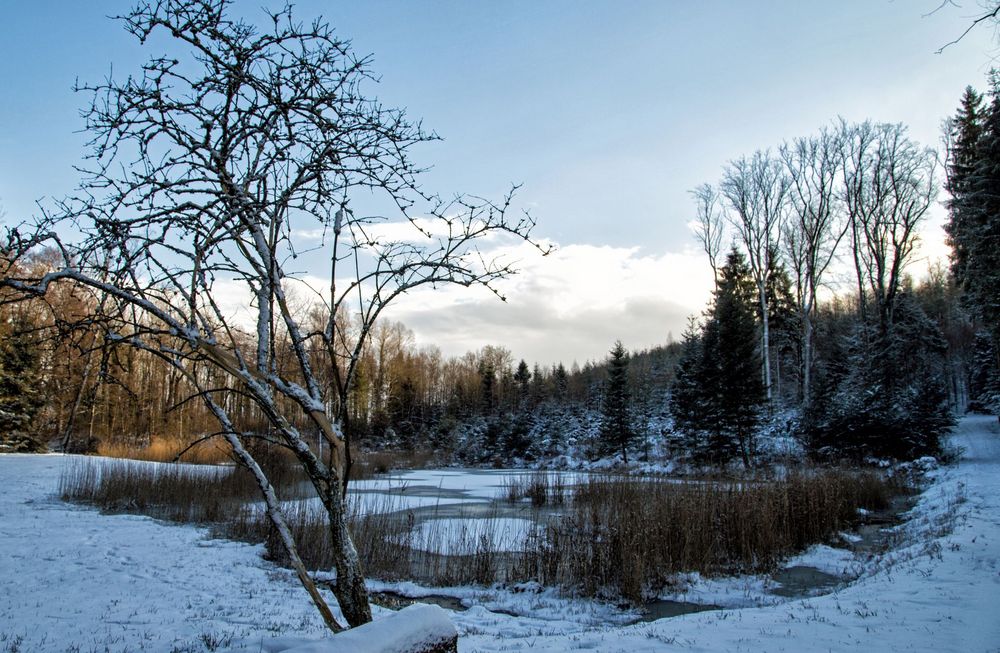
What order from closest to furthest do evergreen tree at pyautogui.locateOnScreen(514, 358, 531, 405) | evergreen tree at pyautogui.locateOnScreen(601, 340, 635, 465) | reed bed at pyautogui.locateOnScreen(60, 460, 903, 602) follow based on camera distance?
reed bed at pyautogui.locateOnScreen(60, 460, 903, 602) → evergreen tree at pyautogui.locateOnScreen(601, 340, 635, 465) → evergreen tree at pyautogui.locateOnScreen(514, 358, 531, 405)

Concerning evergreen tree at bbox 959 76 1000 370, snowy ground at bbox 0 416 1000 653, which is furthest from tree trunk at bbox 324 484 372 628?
evergreen tree at bbox 959 76 1000 370

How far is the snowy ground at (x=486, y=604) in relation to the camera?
336cm

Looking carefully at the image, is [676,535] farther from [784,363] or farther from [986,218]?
[784,363]

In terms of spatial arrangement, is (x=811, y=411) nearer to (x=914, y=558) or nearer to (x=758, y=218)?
(x=758, y=218)

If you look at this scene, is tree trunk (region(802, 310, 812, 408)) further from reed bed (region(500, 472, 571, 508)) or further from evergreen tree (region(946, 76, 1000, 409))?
reed bed (region(500, 472, 571, 508))

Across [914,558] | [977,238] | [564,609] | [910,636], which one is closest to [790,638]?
[910,636]

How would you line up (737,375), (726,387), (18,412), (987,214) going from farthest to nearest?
(18,412), (726,387), (737,375), (987,214)

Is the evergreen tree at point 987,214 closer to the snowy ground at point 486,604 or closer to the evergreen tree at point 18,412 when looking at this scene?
the snowy ground at point 486,604

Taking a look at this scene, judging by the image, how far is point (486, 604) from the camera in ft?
18.5

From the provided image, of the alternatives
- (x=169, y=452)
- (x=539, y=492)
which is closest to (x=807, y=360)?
(x=539, y=492)

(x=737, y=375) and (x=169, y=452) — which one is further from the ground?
(x=737, y=375)

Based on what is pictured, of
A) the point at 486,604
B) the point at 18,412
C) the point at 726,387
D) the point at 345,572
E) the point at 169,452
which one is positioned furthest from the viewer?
the point at 18,412

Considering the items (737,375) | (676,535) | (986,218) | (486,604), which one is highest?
(986,218)

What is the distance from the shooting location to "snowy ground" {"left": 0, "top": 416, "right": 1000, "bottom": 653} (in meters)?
3.36
